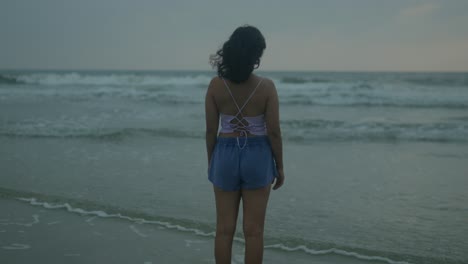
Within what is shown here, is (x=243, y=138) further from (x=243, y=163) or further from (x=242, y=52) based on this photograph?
(x=242, y=52)

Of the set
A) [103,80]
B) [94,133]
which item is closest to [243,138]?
[94,133]

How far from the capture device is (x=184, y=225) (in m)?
4.75

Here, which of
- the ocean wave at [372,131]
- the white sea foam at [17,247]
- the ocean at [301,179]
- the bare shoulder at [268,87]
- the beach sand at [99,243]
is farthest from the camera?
the ocean wave at [372,131]

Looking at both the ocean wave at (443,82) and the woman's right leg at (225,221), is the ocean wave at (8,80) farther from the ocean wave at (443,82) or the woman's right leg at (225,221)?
the woman's right leg at (225,221)

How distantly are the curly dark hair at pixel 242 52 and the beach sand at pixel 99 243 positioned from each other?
A: 1.87 metres

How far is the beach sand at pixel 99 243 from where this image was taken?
3896mm

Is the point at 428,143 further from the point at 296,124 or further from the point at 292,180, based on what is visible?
the point at 292,180

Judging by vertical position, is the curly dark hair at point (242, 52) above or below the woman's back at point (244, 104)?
above

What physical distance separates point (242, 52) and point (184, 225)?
2611 millimetres

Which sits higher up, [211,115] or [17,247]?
[211,115]

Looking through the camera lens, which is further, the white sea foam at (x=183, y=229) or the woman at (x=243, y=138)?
the white sea foam at (x=183, y=229)

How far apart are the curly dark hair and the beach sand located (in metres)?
1.87

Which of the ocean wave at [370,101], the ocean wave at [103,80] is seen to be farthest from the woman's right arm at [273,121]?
the ocean wave at [103,80]

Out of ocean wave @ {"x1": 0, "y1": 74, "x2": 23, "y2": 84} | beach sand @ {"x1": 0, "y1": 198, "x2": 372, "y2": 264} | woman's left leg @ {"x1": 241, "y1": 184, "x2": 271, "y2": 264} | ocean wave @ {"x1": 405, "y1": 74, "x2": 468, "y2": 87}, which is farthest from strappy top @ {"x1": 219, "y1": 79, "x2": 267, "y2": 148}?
ocean wave @ {"x1": 0, "y1": 74, "x2": 23, "y2": 84}
